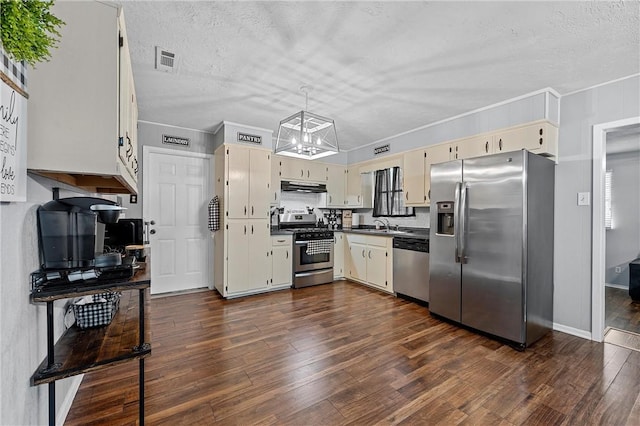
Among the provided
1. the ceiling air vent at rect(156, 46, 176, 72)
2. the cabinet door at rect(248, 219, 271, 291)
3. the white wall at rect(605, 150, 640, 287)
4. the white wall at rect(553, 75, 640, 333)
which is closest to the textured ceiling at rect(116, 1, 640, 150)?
the ceiling air vent at rect(156, 46, 176, 72)

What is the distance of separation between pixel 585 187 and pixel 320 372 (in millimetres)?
3238

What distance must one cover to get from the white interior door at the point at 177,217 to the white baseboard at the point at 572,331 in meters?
4.67

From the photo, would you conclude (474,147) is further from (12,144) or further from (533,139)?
(12,144)

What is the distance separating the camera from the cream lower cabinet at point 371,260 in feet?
13.8

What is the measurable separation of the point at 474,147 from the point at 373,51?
2.05 meters

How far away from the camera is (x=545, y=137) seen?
2902mm

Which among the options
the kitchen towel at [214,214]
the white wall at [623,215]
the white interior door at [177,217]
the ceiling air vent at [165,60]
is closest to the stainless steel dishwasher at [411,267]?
the kitchen towel at [214,214]

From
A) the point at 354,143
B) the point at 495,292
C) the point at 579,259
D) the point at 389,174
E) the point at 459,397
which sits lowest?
the point at 459,397

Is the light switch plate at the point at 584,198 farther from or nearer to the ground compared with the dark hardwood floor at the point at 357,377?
farther from the ground

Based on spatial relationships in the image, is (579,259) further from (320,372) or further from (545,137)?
(320,372)

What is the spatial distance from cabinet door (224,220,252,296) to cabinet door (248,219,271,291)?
5 centimetres

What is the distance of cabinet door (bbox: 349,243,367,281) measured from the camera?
182 inches

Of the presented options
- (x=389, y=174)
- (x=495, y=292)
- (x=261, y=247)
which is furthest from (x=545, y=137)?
(x=261, y=247)

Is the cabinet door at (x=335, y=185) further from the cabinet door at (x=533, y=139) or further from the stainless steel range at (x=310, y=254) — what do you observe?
the cabinet door at (x=533, y=139)
